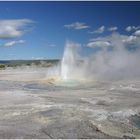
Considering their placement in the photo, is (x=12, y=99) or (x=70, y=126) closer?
(x=70, y=126)

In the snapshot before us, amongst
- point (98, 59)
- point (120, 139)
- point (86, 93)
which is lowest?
point (120, 139)

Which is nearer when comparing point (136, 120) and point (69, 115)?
point (136, 120)

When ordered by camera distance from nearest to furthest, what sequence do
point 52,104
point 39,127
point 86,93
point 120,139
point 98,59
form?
point 120,139 < point 39,127 < point 52,104 < point 86,93 < point 98,59

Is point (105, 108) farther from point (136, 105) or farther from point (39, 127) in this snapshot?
point (39, 127)

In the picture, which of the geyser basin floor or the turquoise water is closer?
the geyser basin floor

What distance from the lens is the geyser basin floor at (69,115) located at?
27.0ft

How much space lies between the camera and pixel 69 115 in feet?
32.8

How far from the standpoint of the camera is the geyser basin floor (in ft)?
27.0

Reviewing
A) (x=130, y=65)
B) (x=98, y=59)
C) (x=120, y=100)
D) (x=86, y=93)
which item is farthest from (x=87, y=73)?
(x=120, y=100)

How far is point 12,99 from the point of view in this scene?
13391 mm

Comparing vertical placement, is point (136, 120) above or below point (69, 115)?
below

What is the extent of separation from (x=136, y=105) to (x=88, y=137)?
4.83 m

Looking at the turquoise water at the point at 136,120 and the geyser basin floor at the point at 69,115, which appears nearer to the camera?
the geyser basin floor at the point at 69,115

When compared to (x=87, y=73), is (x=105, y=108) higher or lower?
lower
